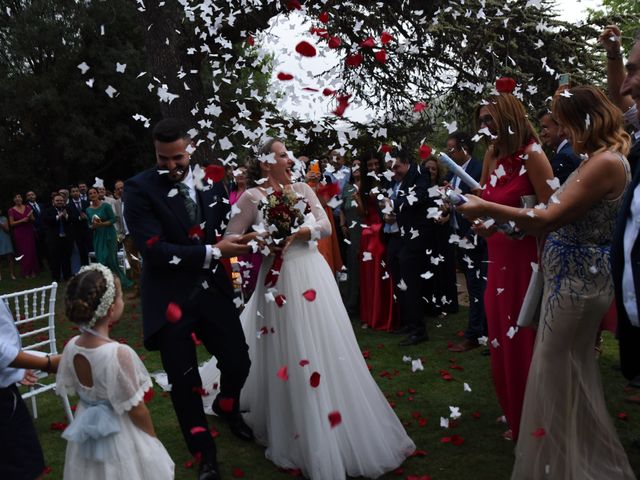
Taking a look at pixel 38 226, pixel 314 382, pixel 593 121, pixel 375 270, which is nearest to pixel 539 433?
pixel 314 382

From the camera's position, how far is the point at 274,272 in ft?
13.5

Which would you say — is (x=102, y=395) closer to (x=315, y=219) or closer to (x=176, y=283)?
(x=176, y=283)

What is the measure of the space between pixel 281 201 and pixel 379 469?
1.90 m

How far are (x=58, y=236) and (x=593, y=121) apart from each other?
44.2 feet

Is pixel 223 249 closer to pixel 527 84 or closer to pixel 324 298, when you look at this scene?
pixel 324 298

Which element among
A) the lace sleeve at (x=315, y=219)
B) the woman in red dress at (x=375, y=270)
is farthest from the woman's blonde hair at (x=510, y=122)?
the woman in red dress at (x=375, y=270)

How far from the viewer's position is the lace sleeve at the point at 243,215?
4255mm

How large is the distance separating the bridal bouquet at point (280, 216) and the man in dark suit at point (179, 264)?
214 mm

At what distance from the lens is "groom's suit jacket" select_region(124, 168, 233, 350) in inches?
145

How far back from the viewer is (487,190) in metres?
4.04

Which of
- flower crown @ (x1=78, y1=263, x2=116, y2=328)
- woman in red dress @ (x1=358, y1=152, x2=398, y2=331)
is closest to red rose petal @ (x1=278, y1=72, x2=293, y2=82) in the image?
flower crown @ (x1=78, y1=263, x2=116, y2=328)

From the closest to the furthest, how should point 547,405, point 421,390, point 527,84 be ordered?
point 547,405 → point 421,390 → point 527,84

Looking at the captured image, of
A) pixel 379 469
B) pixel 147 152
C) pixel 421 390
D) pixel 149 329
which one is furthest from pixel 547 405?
pixel 147 152

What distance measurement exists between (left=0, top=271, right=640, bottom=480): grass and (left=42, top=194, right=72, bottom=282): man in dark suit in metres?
8.14
